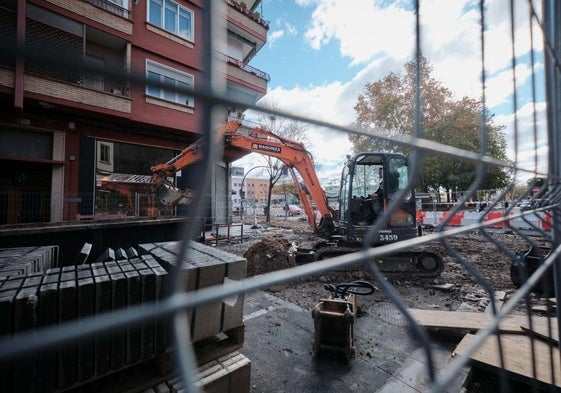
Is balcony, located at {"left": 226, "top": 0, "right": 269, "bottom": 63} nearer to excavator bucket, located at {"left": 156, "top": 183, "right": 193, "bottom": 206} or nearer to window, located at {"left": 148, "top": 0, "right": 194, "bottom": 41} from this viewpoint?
window, located at {"left": 148, "top": 0, "right": 194, "bottom": 41}

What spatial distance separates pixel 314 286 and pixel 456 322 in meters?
2.61

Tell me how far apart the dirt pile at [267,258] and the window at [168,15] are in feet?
30.5

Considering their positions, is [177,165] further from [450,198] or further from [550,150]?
Answer: [450,198]

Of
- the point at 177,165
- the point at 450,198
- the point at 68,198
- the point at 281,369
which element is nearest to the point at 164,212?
the point at 177,165

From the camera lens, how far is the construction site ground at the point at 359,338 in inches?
106

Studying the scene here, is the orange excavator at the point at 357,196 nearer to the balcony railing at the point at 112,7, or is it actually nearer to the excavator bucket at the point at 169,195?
the excavator bucket at the point at 169,195

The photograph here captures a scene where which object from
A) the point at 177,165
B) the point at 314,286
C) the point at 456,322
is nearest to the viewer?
the point at 456,322

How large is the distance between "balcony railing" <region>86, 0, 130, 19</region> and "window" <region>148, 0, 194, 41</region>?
1.00 metres

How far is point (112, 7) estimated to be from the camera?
951 centimetres

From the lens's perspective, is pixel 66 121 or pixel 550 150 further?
pixel 66 121

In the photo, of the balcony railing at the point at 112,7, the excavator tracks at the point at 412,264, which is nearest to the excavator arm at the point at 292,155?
the excavator tracks at the point at 412,264

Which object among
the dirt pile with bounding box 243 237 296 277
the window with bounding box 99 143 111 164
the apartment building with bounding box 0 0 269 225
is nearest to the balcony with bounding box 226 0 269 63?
the apartment building with bounding box 0 0 269 225

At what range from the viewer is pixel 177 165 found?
7758mm

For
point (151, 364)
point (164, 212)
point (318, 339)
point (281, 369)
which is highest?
point (164, 212)
